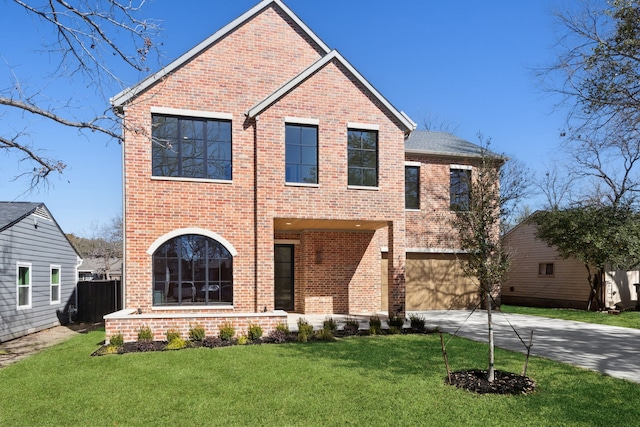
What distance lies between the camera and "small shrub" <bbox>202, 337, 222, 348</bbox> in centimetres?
1095

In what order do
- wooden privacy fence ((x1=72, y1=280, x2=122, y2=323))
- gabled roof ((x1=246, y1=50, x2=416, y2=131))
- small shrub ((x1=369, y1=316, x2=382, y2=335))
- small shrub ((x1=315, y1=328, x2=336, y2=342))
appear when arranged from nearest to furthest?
small shrub ((x1=315, y1=328, x2=336, y2=342)) → small shrub ((x1=369, y1=316, x2=382, y2=335)) → gabled roof ((x1=246, y1=50, x2=416, y2=131)) → wooden privacy fence ((x1=72, y1=280, x2=122, y2=323))

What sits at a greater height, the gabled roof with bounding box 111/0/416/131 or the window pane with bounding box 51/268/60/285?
the gabled roof with bounding box 111/0/416/131

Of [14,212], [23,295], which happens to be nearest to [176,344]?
[23,295]

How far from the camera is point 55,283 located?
17.5 metres

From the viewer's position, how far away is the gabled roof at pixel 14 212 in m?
14.3

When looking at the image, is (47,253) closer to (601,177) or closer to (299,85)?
(299,85)

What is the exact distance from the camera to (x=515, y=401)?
6652 mm

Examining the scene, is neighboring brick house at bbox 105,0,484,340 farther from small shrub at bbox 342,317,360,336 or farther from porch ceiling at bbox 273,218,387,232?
small shrub at bbox 342,317,360,336

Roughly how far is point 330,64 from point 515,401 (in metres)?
10.9

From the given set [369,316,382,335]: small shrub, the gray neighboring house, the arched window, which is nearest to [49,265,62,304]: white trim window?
the gray neighboring house

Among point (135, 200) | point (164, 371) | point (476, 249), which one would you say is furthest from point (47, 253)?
point (476, 249)

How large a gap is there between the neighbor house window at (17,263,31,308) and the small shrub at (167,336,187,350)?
7174 mm

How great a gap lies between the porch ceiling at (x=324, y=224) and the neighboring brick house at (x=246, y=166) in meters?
0.10

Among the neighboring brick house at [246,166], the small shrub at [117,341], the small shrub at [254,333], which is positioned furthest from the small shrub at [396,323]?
the small shrub at [117,341]
